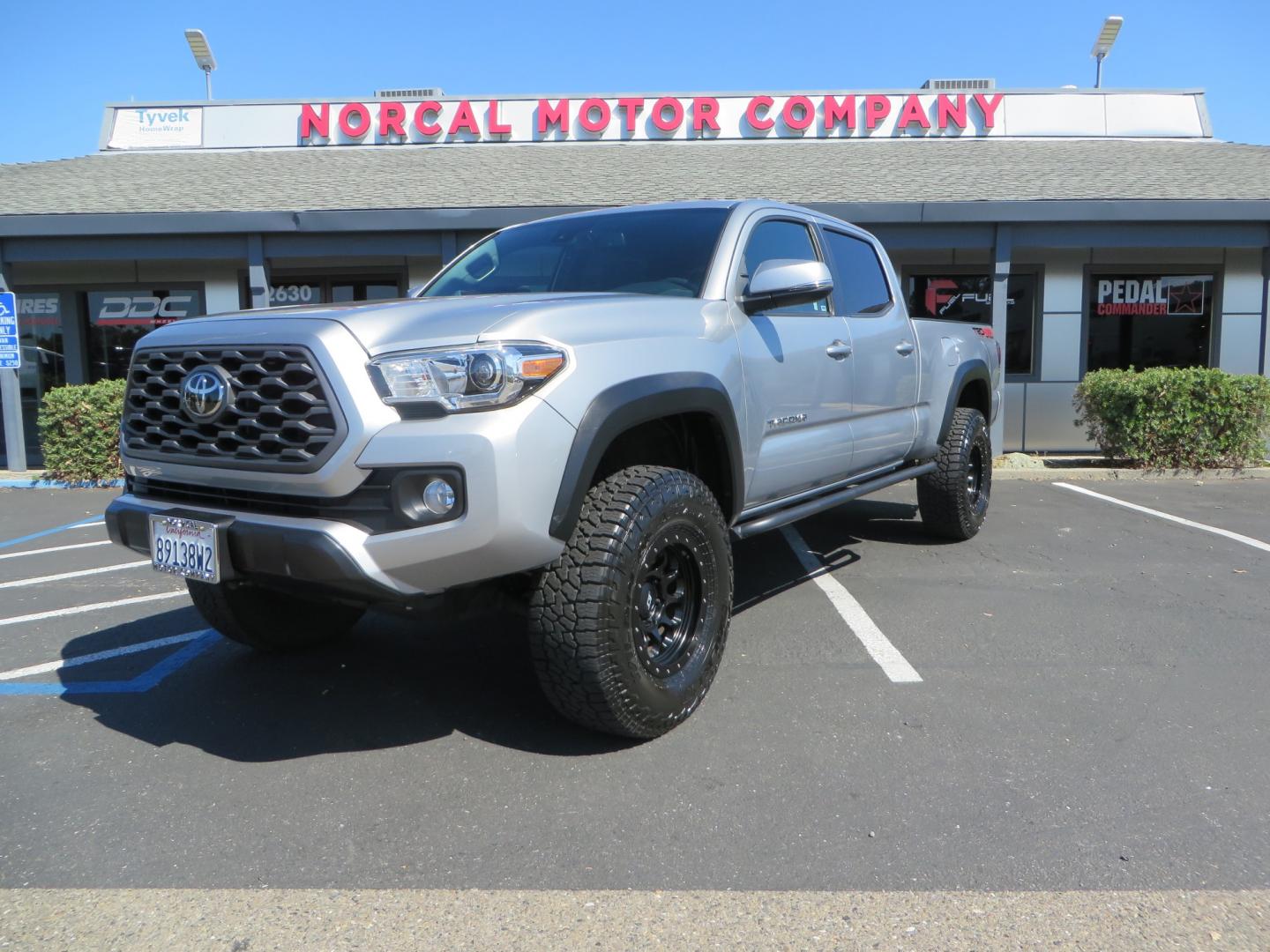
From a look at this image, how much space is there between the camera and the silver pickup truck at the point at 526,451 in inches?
105

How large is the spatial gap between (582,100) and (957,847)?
15.2 meters

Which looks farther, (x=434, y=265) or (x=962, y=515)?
(x=434, y=265)

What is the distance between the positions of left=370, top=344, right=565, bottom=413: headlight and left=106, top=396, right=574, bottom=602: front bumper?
5cm

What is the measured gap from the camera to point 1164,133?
1534cm

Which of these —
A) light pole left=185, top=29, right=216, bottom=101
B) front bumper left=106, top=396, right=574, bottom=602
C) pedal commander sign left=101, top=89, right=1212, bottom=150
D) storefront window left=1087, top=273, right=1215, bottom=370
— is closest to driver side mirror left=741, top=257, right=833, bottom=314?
front bumper left=106, top=396, right=574, bottom=602

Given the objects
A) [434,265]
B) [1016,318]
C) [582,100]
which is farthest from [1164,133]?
[434,265]

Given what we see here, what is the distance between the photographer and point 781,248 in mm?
4418

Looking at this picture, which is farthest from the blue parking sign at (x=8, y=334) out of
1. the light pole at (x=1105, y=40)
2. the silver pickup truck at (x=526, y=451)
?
the light pole at (x=1105, y=40)

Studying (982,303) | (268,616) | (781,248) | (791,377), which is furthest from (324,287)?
(791,377)

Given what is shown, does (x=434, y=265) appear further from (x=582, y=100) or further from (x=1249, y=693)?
(x=1249, y=693)

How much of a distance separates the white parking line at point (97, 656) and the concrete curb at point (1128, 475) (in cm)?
819

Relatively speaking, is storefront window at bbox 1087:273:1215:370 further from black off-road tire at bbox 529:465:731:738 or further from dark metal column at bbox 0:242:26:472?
dark metal column at bbox 0:242:26:472

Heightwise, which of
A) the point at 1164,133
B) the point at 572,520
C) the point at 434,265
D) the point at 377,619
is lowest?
the point at 377,619

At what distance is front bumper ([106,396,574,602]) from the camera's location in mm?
2605
